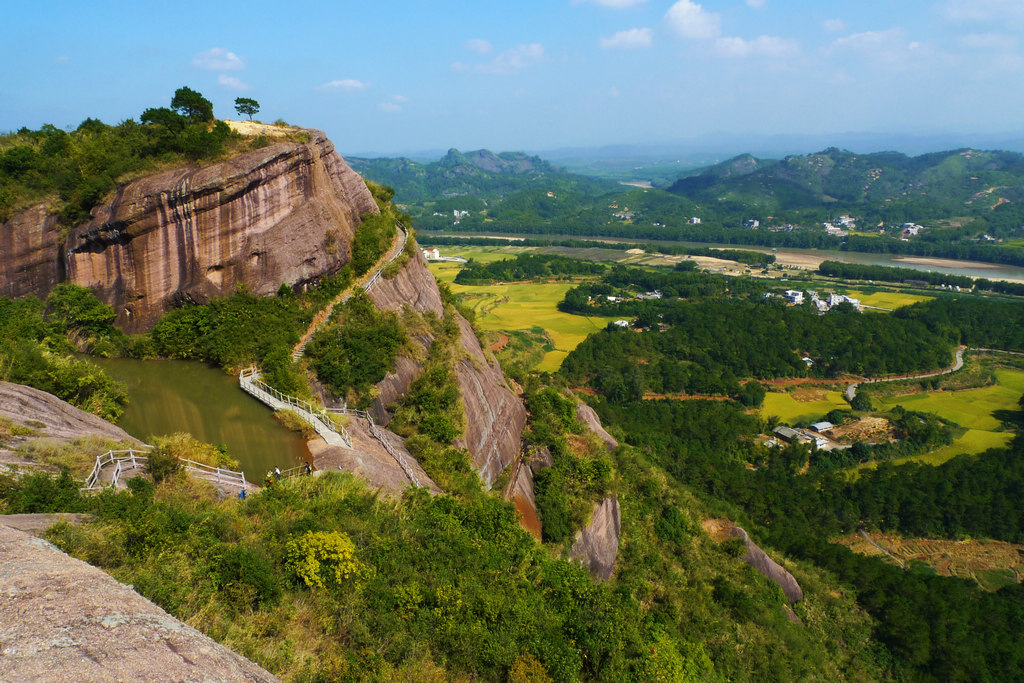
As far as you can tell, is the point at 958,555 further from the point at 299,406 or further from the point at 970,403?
the point at 299,406

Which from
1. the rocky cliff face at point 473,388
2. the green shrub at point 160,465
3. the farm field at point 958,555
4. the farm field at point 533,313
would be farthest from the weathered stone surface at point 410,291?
the farm field at point 533,313

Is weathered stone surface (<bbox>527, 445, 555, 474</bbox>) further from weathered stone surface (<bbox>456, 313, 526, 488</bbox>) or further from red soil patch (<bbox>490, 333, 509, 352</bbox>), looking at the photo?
red soil patch (<bbox>490, 333, 509, 352</bbox>)

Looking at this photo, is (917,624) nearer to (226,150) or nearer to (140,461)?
(140,461)

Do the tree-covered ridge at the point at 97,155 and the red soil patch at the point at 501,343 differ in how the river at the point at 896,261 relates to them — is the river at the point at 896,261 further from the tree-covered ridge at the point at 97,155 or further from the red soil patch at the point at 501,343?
the tree-covered ridge at the point at 97,155

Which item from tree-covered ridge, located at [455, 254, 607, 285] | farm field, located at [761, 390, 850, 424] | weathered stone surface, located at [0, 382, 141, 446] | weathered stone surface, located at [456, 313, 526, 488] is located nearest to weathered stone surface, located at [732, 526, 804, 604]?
weathered stone surface, located at [456, 313, 526, 488]

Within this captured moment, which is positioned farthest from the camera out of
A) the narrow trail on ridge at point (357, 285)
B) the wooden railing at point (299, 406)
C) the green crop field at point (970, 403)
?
the green crop field at point (970, 403)

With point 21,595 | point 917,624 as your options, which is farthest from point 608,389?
point 21,595
